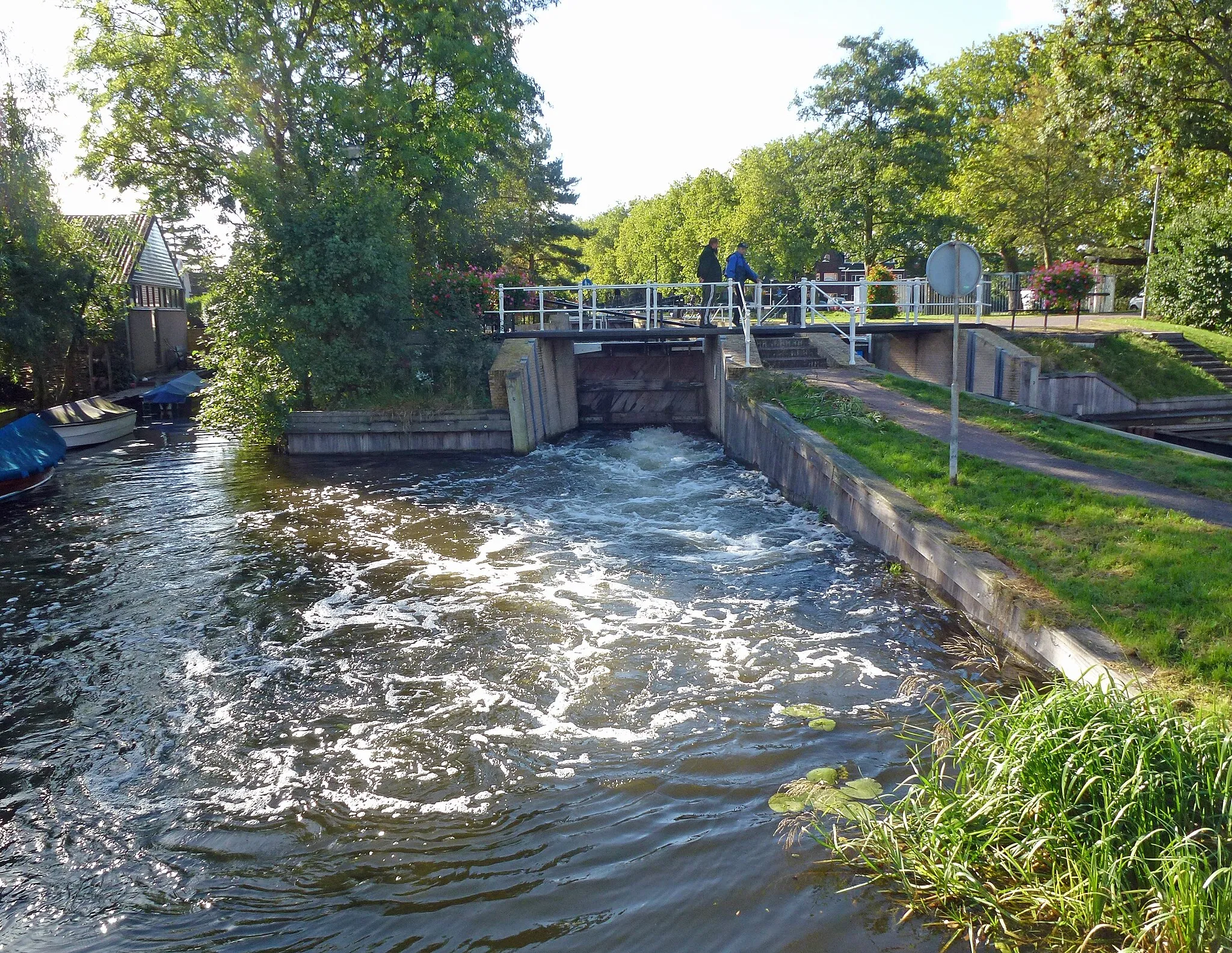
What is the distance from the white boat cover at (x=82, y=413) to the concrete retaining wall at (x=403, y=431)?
230 inches

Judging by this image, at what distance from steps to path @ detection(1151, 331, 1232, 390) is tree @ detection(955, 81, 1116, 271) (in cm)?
1251

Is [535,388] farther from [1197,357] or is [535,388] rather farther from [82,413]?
[1197,357]

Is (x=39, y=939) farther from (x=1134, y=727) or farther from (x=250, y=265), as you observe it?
(x=250, y=265)

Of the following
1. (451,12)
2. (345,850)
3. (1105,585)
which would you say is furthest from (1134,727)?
(451,12)

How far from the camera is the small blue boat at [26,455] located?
15578 mm

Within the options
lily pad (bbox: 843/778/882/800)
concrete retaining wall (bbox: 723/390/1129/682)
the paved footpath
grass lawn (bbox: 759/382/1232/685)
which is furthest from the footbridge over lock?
lily pad (bbox: 843/778/882/800)

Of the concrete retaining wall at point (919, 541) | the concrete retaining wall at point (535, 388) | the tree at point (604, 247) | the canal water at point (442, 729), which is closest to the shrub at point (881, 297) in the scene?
the concrete retaining wall at point (535, 388)

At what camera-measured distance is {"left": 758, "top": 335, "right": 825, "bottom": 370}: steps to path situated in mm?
20688

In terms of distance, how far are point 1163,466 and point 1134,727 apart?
751cm

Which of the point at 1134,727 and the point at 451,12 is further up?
the point at 451,12

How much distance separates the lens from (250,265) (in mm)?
18859

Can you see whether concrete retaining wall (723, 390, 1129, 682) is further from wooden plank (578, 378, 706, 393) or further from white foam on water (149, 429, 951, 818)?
wooden plank (578, 378, 706, 393)

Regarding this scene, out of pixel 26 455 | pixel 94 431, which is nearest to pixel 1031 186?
pixel 94 431

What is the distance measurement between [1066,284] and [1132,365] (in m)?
2.34
